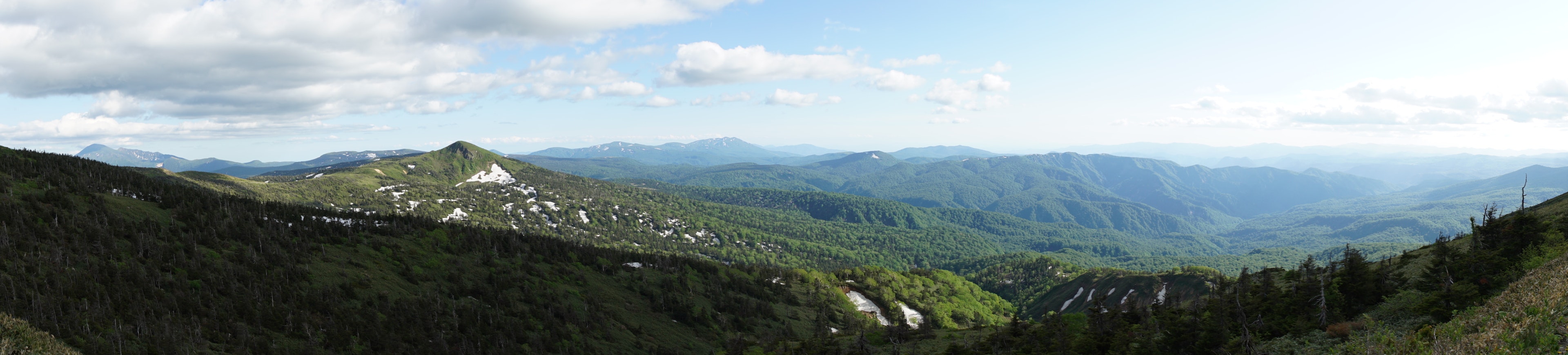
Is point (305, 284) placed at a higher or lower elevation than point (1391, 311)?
lower

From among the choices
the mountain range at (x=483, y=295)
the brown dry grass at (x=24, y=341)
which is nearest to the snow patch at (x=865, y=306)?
the mountain range at (x=483, y=295)

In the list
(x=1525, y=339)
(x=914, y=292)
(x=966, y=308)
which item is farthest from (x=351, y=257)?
(x=966, y=308)

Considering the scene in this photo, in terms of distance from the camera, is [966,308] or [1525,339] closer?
[1525,339]

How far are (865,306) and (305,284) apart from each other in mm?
124536

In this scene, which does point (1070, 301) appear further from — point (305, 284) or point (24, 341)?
point (24, 341)

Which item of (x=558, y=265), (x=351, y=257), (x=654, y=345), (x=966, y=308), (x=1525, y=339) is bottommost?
(x=966, y=308)

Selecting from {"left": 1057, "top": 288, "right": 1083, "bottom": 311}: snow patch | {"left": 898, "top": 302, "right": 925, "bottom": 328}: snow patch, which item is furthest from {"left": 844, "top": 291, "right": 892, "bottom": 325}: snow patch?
{"left": 1057, "top": 288, "right": 1083, "bottom": 311}: snow patch

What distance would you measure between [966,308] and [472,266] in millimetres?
145561

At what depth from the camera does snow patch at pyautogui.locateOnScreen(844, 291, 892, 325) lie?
15250 centimetres

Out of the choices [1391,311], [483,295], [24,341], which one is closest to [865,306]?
[483,295]

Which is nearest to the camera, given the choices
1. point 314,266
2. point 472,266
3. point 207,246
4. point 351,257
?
point 207,246

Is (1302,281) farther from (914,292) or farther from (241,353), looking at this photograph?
(914,292)

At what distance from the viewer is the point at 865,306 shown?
6211 inches

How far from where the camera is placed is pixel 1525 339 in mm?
21359
